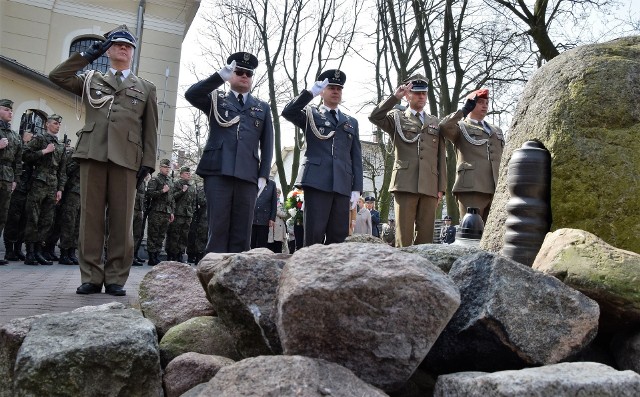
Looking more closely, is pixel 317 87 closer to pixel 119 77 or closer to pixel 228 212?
pixel 228 212

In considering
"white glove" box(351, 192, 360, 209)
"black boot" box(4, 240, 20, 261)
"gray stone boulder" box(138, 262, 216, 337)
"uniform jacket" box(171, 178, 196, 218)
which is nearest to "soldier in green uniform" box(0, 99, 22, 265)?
"black boot" box(4, 240, 20, 261)

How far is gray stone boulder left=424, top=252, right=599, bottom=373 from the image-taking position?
2.42 metres

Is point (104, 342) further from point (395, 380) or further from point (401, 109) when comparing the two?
point (401, 109)

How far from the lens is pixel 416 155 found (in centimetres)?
712

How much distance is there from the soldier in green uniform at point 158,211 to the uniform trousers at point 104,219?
309 inches

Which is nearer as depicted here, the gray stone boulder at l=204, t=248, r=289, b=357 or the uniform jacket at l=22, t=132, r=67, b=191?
the gray stone boulder at l=204, t=248, r=289, b=357

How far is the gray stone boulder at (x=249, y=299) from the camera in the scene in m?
2.65

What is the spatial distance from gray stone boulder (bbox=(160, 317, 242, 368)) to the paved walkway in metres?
1.16

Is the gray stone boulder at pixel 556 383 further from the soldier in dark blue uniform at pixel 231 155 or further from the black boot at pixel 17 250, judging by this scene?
the black boot at pixel 17 250

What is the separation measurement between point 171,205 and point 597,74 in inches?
423

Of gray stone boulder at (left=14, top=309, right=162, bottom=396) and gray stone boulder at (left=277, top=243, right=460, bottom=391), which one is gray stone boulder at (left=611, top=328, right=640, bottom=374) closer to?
gray stone boulder at (left=277, top=243, right=460, bottom=391)

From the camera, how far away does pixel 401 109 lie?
7.35 metres

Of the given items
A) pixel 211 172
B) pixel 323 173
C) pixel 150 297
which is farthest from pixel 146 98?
pixel 150 297

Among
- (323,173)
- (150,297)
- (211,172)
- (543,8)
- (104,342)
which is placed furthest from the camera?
(543,8)
